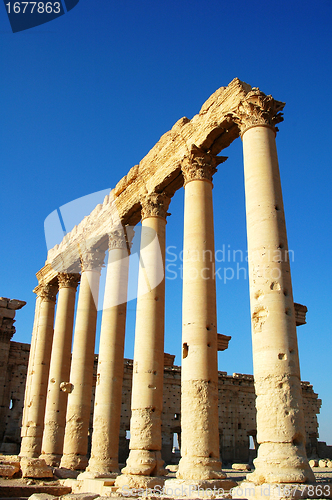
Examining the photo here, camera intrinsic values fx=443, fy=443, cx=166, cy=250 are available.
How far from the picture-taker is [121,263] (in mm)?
19953

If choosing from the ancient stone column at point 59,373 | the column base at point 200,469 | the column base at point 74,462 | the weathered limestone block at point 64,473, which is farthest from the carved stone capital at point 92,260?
the column base at point 200,469

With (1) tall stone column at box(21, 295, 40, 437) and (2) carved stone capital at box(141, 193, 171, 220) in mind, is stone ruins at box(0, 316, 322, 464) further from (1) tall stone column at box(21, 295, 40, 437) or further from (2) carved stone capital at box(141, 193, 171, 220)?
(2) carved stone capital at box(141, 193, 171, 220)

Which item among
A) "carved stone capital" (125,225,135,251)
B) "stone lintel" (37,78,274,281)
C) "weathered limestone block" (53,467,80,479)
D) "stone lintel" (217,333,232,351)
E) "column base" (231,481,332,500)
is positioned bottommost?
"weathered limestone block" (53,467,80,479)

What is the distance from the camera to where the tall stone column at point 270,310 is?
9.40 m

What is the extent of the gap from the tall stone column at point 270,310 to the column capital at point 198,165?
250cm

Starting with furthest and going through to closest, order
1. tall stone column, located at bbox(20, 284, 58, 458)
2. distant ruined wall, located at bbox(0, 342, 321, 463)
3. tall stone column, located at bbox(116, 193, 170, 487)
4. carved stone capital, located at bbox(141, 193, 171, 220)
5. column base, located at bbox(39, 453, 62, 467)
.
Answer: distant ruined wall, located at bbox(0, 342, 321, 463)
tall stone column, located at bbox(20, 284, 58, 458)
column base, located at bbox(39, 453, 62, 467)
carved stone capital, located at bbox(141, 193, 171, 220)
tall stone column, located at bbox(116, 193, 170, 487)

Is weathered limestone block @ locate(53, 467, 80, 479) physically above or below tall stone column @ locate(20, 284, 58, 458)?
below

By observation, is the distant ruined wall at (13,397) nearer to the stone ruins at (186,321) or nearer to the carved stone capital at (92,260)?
the stone ruins at (186,321)

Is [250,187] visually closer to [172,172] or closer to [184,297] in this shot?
[184,297]

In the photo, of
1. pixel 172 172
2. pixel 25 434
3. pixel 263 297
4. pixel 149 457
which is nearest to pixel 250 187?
pixel 263 297

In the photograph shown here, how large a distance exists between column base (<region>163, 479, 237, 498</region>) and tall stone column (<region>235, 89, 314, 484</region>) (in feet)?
5.05

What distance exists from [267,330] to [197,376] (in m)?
3.20

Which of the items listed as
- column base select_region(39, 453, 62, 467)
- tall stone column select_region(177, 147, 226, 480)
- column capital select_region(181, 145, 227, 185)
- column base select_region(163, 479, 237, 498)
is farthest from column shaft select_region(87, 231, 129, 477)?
column capital select_region(181, 145, 227, 185)

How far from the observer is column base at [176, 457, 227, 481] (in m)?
11.5
